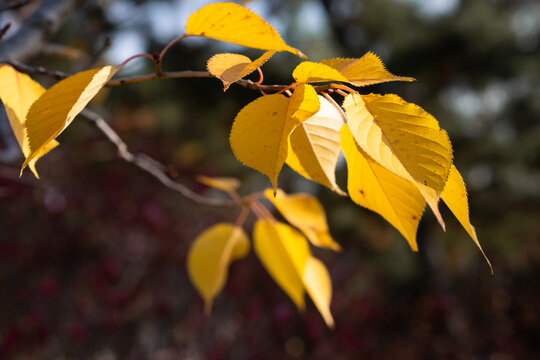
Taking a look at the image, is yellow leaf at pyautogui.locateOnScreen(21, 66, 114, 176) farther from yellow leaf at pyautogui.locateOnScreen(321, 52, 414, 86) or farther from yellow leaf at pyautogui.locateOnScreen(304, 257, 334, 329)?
yellow leaf at pyautogui.locateOnScreen(304, 257, 334, 329)

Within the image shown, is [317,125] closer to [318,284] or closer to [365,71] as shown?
[365,71]

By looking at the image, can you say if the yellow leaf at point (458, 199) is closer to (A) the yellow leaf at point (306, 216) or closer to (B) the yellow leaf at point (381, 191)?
(B) the yellow leaf at point (381, 191)

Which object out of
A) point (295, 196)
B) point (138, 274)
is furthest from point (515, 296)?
point (295, 196)

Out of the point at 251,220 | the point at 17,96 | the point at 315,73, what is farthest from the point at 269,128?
the point at 251,220

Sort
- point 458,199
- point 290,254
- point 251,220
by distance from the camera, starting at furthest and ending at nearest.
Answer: point 251,220
point 290,254
point 458,199

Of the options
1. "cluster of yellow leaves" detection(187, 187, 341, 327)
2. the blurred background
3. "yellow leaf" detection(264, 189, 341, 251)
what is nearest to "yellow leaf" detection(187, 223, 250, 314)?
"cluster of yellow leaves" detection(187, 187, 341, 327)

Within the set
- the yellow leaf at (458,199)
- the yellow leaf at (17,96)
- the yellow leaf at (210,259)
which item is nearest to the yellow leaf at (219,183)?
the yellow leaf at (210,259)
